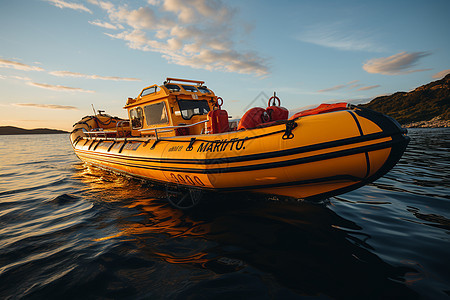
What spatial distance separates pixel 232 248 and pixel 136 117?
6.40 metres

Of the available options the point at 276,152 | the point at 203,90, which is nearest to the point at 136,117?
the point at 203,90

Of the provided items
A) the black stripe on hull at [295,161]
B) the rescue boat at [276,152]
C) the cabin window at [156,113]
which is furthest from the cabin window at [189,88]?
the black stripe on hull at [295,161]

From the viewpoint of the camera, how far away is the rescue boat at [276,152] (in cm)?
315

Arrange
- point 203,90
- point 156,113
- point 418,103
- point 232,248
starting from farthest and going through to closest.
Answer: point 418,103 → point 203,90 → point 156,113 → point 232,248

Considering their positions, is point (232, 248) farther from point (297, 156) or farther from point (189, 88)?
point (189, 88)

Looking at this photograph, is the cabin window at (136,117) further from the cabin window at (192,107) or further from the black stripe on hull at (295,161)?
the black stripe on hull at (295,161)

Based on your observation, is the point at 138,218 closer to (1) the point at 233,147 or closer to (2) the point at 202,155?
(2) the point at 202,155

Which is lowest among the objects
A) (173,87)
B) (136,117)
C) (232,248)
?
(232,248)

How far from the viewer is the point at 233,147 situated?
160 inches

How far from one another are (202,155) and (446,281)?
3.87 metres

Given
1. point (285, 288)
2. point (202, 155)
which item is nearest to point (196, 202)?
point (202, 155)

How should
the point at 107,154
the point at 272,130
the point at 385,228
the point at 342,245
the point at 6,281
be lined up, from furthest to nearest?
1. the point at 107,154
2. the point at 272,130
3. the point at 385,228
4. the point at 342,245
5. the point at 6,281

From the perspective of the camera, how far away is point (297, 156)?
3.44 metres

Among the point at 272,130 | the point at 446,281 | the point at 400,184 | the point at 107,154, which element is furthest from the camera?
the point at 107,154
